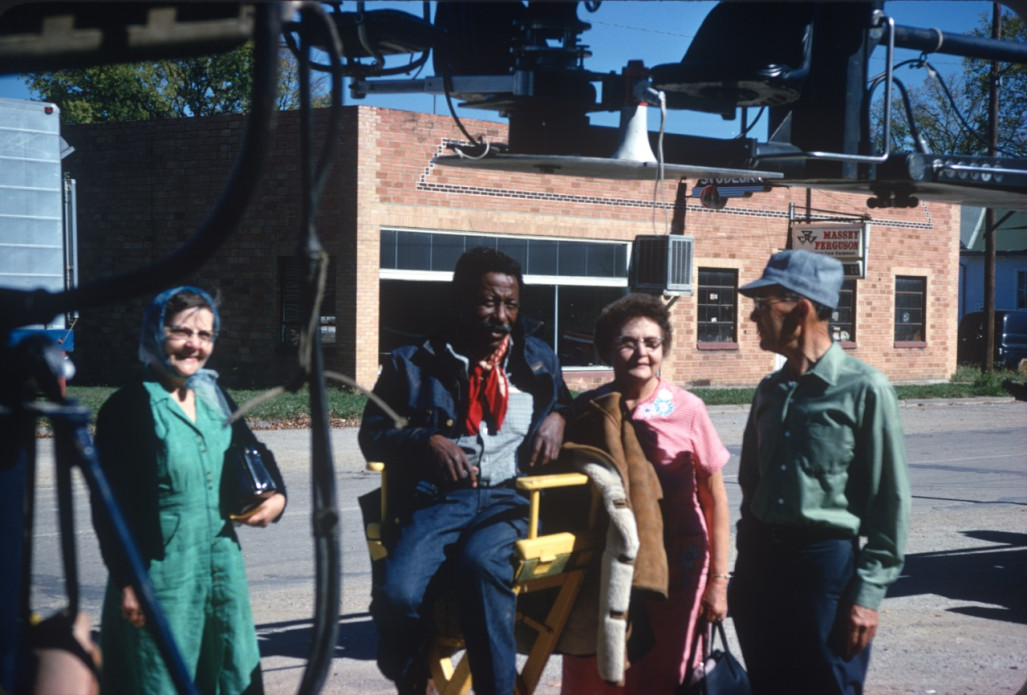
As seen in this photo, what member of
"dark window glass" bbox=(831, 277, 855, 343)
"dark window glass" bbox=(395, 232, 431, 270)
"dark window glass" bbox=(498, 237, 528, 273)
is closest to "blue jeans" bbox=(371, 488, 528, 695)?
"dark window glass" bbox=(395, 232, 431, 270)

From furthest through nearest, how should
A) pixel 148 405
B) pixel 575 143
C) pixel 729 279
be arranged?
pixel 729 279 < pixel 575 143 < pixel 148 405

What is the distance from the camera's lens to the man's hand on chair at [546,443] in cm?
369

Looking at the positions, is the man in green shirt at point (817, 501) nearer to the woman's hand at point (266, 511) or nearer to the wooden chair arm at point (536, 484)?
the wooden chair arm at point (536, 484)

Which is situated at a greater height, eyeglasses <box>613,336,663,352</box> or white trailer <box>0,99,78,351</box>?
white trailer <box>0,99,78,351</box>

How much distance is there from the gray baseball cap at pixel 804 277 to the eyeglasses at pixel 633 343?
1.65 feet

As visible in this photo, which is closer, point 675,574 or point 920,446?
point 675,574

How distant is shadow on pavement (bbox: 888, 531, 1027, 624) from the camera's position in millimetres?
6727

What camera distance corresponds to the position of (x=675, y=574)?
3.83m

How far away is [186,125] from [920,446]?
12.1m

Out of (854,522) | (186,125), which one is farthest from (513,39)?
(186,125)

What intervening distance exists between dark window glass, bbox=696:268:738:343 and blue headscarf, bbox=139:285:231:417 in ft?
66.4

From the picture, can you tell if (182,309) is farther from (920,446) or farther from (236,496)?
(920,446)

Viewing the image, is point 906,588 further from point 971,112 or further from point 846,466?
point 846,466

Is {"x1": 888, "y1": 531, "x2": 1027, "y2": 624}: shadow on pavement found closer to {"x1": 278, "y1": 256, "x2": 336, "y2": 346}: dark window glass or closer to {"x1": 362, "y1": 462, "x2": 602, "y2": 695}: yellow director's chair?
{"x1": 362, "y1": 462, "x2": 602, "y2": 695}: yellow director's chair
